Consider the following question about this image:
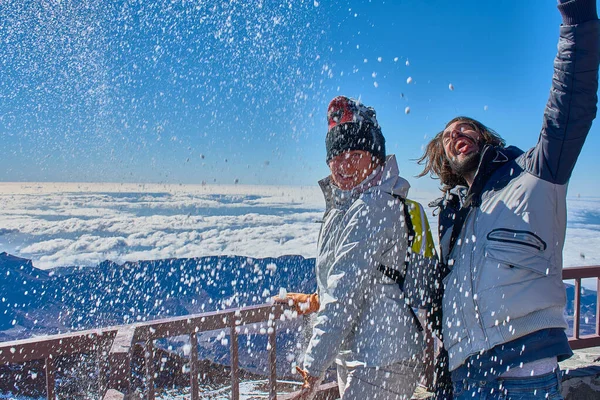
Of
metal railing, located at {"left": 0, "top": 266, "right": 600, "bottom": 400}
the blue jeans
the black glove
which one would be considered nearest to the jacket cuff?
the blue jeans

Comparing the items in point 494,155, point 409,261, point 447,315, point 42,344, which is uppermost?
point 494,155

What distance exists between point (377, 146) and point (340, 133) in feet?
0.56

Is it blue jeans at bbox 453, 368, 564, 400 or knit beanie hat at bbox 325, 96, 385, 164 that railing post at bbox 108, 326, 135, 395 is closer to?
knit beanie hat at bbox 325, 96, 385, 164

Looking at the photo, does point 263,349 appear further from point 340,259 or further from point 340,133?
point 340,133

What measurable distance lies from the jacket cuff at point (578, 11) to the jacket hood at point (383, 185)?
796 millimetres

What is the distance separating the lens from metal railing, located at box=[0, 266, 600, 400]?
1983 mm

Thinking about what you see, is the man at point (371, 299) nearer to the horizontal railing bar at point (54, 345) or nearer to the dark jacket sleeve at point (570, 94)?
the dark jacket sleeve at point (570, 94)

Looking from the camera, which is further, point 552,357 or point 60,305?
point 60,305

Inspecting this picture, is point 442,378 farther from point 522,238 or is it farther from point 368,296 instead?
point 522,238

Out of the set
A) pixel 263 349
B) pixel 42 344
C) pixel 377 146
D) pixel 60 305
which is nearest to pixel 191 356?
pixel 263 349

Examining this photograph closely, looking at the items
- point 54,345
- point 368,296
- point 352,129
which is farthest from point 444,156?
point 54,345

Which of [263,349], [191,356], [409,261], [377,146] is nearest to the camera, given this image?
[409,261]

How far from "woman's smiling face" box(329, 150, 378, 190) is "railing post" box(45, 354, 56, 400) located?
172cm

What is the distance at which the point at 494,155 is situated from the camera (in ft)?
5.73
